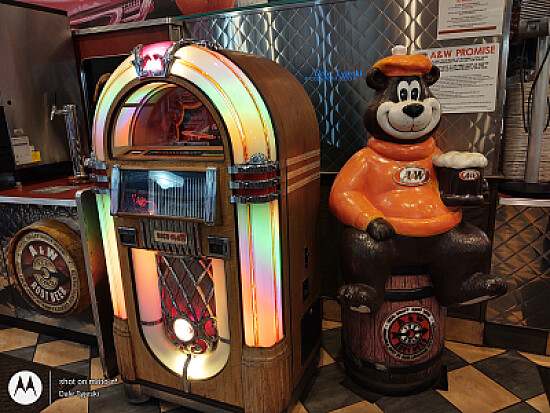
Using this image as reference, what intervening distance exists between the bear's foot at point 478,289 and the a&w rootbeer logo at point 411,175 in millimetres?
499

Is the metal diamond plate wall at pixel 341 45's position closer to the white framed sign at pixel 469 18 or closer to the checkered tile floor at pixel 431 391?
the white framed sign at pixel 469 18

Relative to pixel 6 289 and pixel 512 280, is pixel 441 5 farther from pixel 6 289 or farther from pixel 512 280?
pixel 6 289

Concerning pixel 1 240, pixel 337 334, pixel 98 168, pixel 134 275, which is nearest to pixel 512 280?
pixel 337 334

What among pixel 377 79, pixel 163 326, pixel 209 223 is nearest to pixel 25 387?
pixel 163 326

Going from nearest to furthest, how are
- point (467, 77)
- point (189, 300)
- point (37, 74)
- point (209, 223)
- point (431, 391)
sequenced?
point (209, 223) < point (189, 300) < point (431, 391) < point (467, 77) < point (37, 74)

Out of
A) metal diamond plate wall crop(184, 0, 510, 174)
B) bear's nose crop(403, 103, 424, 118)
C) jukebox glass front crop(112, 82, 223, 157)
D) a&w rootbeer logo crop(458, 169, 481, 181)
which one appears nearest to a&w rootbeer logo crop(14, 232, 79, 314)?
jukebox glass front crop(112, 82, 223, 157)

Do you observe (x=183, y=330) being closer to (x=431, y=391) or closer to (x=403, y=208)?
(x=403, y=208)

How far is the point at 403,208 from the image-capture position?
1772 millimetres

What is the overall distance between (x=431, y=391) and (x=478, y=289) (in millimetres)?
625

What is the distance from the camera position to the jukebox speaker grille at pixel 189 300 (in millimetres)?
1844

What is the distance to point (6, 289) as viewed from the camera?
2.72 metres

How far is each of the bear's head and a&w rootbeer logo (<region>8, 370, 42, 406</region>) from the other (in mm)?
2222

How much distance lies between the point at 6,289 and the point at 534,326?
→ 327cm

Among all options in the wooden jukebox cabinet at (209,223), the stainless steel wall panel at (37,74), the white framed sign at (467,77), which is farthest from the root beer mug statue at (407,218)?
the stainless steel wall panel at (37,74)
